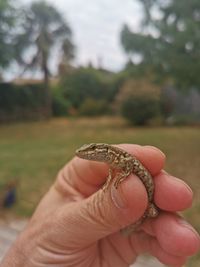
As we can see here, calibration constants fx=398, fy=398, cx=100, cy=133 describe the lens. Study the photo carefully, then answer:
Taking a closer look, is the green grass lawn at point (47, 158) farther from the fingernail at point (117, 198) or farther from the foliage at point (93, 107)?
the foliage at point (93, 107)

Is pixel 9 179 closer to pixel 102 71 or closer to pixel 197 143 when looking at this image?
pixel 197 143

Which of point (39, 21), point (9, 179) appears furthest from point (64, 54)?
point (9, 179)

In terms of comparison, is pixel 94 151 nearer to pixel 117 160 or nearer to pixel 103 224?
pixel 117 160

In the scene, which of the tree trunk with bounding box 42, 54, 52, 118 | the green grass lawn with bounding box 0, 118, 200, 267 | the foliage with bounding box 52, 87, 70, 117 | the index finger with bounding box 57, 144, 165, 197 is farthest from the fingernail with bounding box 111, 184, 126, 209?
the foliage with bounding box 52, 87, 70, 117

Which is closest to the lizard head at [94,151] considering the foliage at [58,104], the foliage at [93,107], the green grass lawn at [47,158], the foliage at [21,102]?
the green grass lawn at [47,158]

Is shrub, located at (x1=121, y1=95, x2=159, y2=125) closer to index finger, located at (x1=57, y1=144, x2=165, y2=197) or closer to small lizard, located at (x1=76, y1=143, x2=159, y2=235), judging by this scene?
index finger, located at (x1=57, y1=144, x2=165, y2=197)
